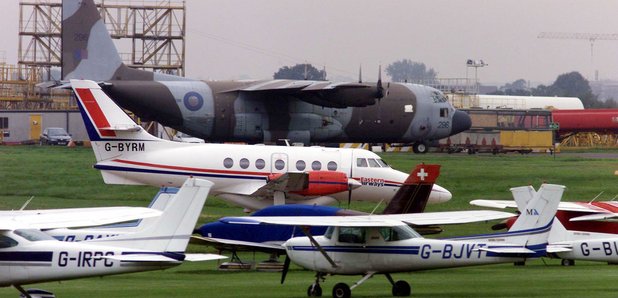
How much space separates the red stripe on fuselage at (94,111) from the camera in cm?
3803

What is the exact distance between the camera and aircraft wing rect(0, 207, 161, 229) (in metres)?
19.2

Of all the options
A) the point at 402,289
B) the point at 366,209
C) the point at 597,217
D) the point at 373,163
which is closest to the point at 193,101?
the point at 366,209

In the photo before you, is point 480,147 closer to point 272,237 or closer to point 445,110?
point 445,110

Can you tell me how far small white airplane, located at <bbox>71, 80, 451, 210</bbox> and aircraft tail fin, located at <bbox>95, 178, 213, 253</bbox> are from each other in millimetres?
18238

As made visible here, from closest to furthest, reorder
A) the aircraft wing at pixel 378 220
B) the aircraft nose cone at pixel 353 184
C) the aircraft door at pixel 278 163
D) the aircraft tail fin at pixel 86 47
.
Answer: the aircraft wing at pixel 378 220, the aircraft nose cone at pixel 353 184, the aircraft door at pixel 278 163, the aircraft tail fin at pixel 86 47

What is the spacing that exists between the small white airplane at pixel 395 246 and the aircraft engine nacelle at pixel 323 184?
14563 mm

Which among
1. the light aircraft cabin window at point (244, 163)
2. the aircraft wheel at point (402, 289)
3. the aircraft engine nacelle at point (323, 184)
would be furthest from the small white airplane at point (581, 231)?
the light aircraft cabin window at point (244, 163)

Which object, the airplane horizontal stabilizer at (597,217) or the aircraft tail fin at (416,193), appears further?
the airplane horizontal stabilizer at (597,217)

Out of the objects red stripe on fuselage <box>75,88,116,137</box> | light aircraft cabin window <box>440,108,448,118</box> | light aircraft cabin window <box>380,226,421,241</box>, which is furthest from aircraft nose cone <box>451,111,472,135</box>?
light aircraft cabin window <box>380,226,421,241</box>

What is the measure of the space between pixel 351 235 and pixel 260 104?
32.8 m

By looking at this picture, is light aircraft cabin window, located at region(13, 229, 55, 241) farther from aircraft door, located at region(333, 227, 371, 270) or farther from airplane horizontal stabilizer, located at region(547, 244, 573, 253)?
airplane horizontal stabilizer, located at region(547, 244, 573, 253)

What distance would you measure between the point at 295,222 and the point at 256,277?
3.84 meters

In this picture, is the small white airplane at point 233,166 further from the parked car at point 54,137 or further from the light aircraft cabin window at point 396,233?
the parked car at point 54,137

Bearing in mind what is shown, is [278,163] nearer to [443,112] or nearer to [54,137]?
[443,112]
